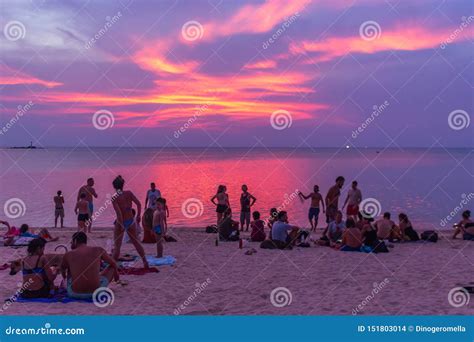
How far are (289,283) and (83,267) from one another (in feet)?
13.7

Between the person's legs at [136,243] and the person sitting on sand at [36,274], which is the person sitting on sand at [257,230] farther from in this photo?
the person sitting on sand at [36,274]

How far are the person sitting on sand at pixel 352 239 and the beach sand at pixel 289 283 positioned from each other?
359 millimetres

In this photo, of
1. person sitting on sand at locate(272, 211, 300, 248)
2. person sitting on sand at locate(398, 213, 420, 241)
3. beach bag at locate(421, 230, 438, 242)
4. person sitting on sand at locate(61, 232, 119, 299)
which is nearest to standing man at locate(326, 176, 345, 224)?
person sitting on sand at locate(398, 213, 420, 241)

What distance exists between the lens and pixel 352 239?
518 inches

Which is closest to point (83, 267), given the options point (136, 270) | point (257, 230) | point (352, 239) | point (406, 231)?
point (136, 270)

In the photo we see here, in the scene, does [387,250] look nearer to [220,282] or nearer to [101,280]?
[220,282]

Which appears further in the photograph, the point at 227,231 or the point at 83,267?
the point at 227,231

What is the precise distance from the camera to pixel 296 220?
27.3 meters

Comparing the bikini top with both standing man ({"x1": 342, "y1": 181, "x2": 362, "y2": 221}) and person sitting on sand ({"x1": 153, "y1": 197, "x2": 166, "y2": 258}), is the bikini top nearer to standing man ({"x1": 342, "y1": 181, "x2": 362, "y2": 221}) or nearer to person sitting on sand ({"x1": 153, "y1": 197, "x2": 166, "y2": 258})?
person sitting on sand ({"x1": 153, "y1": 197, "x2": 166, "y2": 258})

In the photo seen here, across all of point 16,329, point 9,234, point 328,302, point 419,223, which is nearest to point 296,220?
point 419,223

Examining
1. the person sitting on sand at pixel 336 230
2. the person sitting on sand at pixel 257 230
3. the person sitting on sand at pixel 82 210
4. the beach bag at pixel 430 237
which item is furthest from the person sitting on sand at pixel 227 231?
the beach bag at pixel 430 237

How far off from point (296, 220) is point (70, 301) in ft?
66.6

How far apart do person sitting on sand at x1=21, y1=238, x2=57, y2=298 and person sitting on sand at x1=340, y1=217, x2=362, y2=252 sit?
26.4 feet

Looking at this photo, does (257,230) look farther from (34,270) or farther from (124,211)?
(34,270)
